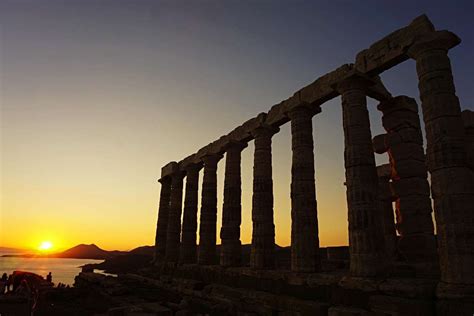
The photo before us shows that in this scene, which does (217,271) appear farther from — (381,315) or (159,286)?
(381,315)

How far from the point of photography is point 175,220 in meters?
29.6

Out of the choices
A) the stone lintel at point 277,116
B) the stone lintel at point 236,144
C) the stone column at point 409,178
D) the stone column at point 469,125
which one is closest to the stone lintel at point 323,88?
the stone lintel at point 277,116

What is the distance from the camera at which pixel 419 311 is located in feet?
30.8

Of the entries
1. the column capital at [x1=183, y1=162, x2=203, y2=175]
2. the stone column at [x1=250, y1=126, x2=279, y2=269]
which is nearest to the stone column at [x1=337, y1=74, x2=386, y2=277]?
the stone column at [x1=250, y1=126, x2=279, y2=269]

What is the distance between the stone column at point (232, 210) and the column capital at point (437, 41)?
43.1 ft

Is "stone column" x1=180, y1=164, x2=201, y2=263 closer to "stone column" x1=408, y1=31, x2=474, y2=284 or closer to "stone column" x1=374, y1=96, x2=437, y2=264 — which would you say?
"stone column" x1=374, y1=96, x2=437, y2=264

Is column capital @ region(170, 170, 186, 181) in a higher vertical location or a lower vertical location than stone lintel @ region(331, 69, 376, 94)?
lower

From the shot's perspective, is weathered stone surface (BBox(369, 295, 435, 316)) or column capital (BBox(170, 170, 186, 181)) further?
column capital (BBox(170, 170, 186, 181))

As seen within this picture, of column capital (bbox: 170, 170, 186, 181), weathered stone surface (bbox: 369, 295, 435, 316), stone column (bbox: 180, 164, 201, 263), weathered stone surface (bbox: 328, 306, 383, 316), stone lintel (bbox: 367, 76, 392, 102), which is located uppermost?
Result: stone lintel (bbox: 367, 76, 392, 102)

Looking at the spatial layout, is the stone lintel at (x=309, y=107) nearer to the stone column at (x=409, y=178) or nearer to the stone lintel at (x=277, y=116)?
the stone lintel at (x=277, y=116)

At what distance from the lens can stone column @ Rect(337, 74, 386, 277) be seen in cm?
1262

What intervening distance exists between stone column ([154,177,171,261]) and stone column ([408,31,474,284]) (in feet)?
83.7

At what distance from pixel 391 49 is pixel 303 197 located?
759cm

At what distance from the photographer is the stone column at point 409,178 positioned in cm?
1550
